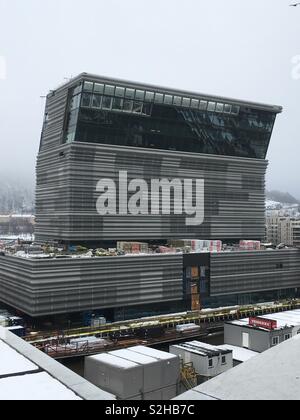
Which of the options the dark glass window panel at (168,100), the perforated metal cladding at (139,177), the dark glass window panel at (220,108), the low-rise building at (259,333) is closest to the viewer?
the low-rise building at (259,333)

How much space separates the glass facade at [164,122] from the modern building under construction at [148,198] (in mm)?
213

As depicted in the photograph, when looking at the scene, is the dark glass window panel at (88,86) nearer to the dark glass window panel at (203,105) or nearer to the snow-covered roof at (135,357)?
the dark glass window panel at (203,105)

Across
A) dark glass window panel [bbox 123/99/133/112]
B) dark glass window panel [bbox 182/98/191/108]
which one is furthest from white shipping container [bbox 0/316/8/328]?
dark glass window panel [bbox 182/98/191/108]

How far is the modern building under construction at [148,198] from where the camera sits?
7331cm

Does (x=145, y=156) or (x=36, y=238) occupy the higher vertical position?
(x=145, y=156)

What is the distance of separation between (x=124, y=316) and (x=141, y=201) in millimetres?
25161

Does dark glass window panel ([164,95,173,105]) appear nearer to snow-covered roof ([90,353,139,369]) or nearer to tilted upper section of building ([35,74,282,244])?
tilted upper section of building ([35,74,282,244])

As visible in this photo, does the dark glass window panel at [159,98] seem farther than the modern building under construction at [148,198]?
Yes

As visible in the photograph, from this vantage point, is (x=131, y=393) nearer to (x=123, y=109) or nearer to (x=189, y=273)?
(x=189, y=273)

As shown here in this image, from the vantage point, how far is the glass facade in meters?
84.2

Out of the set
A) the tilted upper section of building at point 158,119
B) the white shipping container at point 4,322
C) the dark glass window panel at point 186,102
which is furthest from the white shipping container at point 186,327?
the dark glass window panel at point 186,102

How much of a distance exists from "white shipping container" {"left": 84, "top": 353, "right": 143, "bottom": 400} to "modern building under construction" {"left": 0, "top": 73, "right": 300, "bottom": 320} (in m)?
28.7
